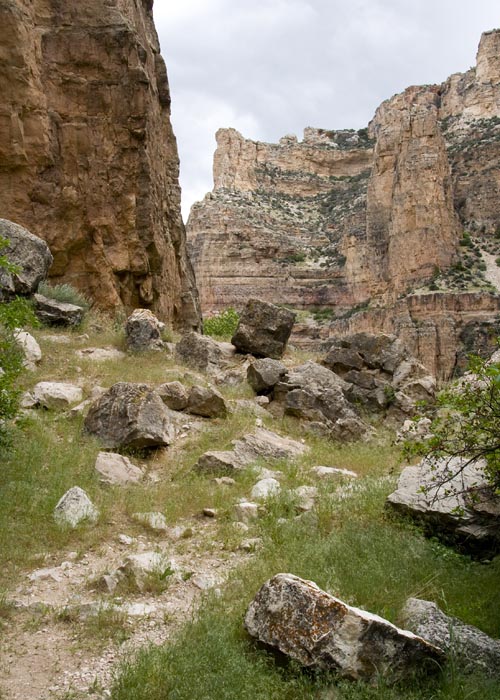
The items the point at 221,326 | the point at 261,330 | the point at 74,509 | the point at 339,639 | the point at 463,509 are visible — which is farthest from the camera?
the point at 221,326

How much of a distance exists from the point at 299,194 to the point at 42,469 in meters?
86.7

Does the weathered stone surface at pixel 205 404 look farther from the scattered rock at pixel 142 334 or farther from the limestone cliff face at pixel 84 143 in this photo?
the limestone cliff face at pixel 84 143

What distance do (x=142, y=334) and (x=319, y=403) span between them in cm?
334

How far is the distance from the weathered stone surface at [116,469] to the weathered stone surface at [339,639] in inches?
117

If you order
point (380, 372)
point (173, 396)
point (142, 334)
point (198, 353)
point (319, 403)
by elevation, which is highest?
point (142, 334)

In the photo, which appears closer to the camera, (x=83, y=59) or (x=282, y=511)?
(x=282, y=511)

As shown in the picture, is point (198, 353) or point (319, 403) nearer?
point (319, 403)

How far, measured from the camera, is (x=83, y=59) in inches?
484

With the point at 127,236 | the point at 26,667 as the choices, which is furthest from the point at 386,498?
the point at 127,236

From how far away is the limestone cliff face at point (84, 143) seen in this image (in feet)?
38.2

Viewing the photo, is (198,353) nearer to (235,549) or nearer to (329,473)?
(329,473)

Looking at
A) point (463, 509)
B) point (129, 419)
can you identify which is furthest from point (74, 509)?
point (463, 509)

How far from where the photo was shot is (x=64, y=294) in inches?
458

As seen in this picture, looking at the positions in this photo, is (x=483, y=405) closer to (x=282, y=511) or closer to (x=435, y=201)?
(x=282, y=511)
